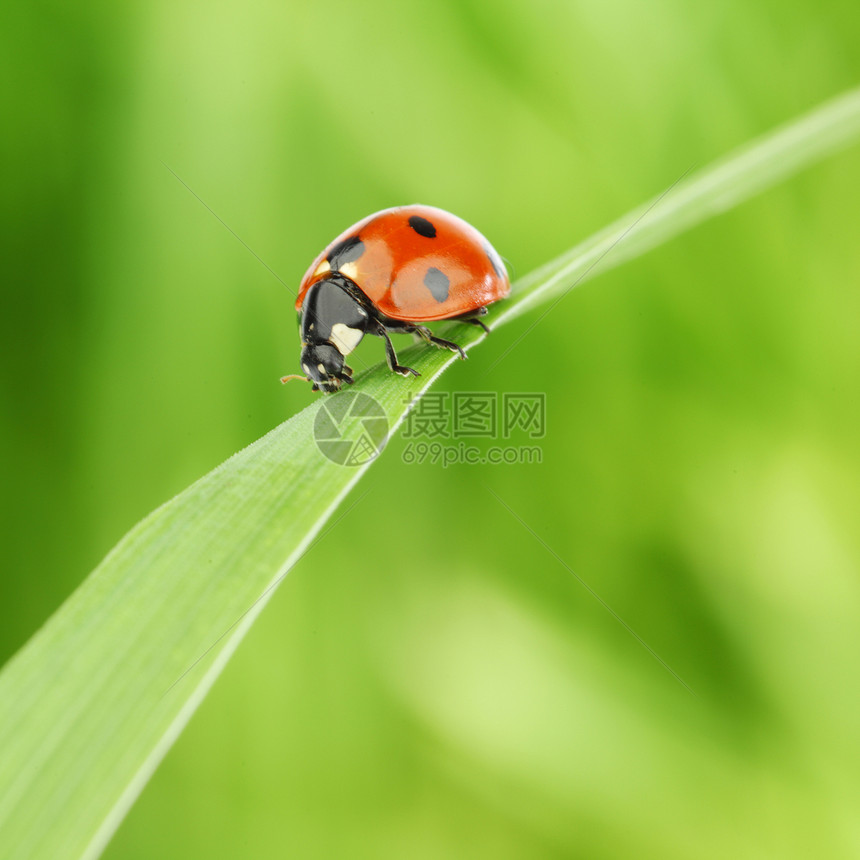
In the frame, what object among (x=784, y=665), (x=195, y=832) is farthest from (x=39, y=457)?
(x=784, y=665)

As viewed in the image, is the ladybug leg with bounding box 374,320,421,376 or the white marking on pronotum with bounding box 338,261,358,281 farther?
the white marking on pronotum with bounding box 338,261,358,281

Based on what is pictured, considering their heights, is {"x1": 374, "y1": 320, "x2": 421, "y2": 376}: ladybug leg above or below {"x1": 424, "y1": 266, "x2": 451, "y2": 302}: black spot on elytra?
below

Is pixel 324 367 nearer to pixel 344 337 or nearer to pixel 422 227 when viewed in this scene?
pixel 344 337

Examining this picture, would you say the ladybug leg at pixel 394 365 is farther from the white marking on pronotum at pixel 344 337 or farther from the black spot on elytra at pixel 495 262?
the black spot on elytra at pixel 495 262

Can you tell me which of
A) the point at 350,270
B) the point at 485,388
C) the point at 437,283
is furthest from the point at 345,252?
the point at 485,388

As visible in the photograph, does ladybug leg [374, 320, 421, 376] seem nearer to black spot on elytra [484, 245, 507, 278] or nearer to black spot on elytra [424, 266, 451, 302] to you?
black spot on elytra [424, 266, 451, 302]

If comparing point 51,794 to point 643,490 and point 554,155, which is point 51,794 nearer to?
point 643,490

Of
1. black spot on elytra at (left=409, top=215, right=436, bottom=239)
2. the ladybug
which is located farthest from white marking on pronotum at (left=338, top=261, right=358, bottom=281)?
A: black spot on elytra at (left=409, top=215, right=436, bottom=239)

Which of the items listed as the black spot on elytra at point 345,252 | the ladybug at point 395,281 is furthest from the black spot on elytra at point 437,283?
the black spot on elytra at point 345,252
